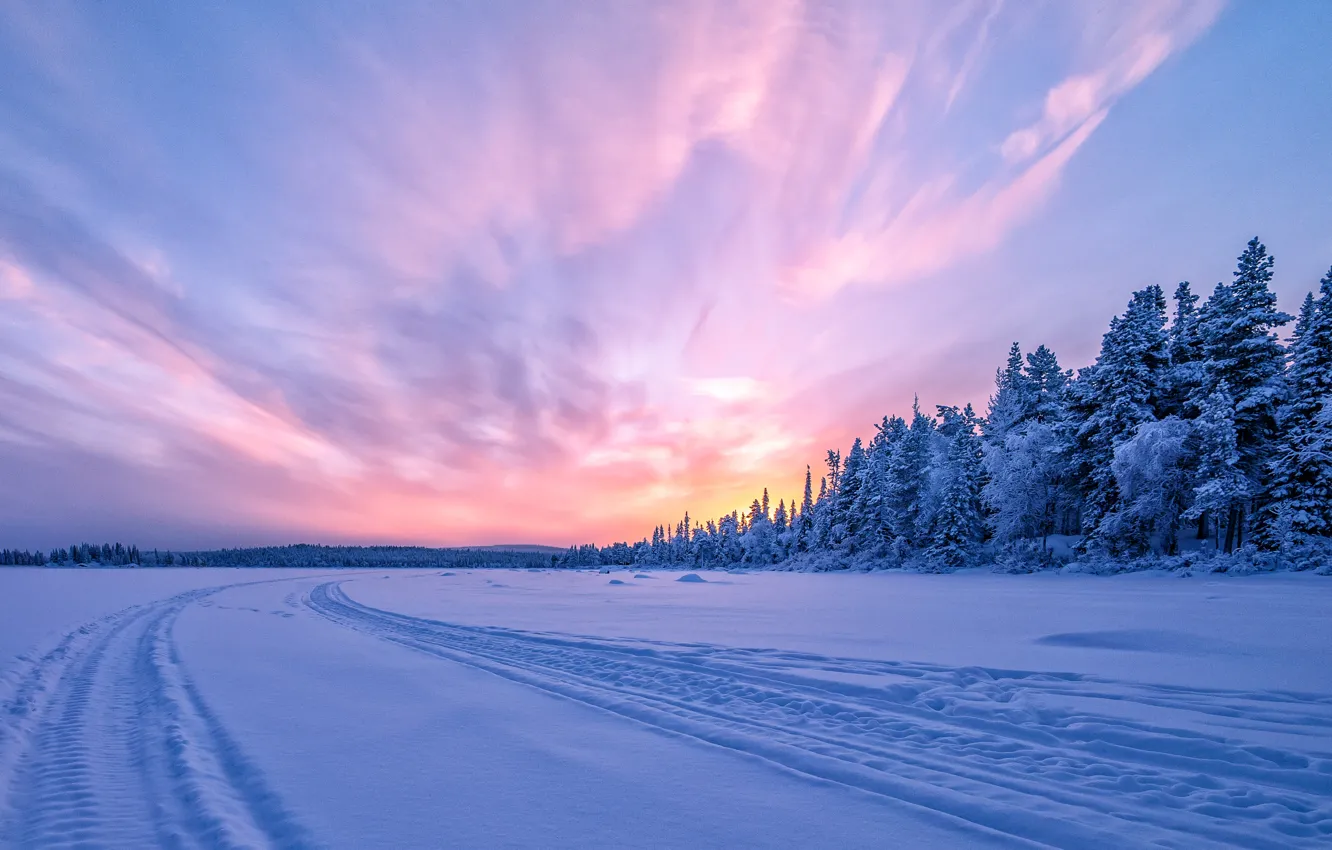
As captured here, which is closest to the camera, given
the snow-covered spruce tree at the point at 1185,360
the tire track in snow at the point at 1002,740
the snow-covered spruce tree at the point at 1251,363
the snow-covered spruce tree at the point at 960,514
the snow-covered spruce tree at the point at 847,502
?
the tire track in snow at the point at 1002,740

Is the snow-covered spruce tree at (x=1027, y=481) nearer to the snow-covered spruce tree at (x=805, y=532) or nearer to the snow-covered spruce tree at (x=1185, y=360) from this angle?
the snow-covered spruce tree at (x=1185, y=360)

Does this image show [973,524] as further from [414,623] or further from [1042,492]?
[414,623]

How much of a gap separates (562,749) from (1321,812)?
5.99 metres

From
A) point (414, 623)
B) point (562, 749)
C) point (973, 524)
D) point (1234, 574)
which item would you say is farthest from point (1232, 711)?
point (973, 524)

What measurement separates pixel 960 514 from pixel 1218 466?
55.9ft

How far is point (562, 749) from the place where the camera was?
5531 mm

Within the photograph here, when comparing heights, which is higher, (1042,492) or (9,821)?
(1042,492)

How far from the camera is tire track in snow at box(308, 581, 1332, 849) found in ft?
13.0

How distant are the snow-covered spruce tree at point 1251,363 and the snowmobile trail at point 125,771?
39.4 m

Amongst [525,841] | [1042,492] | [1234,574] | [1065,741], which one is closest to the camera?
[525,841]

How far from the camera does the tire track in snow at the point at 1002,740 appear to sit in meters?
3.96

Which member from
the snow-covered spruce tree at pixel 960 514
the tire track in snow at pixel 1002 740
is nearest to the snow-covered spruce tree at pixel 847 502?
the snow-covered spruce tree at pixel 960 514

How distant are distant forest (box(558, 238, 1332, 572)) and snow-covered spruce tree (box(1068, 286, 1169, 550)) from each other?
0.28 ft

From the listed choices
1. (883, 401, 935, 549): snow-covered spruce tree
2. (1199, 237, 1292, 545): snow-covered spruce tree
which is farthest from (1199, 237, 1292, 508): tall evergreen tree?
(883, 401, 935, 549): snow-covered spruce tree
